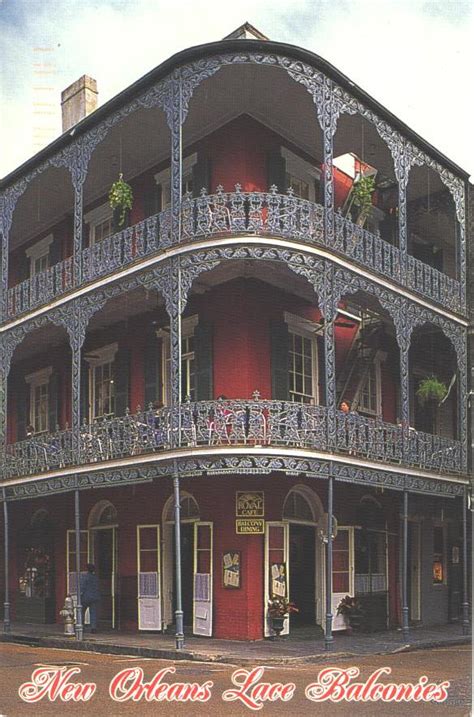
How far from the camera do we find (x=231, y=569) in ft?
56.6

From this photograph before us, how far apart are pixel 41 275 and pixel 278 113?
19.7 ft

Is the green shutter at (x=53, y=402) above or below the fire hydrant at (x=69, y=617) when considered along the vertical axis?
above

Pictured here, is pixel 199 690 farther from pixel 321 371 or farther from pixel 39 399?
pixel 39 399

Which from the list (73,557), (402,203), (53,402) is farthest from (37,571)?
(402,203)

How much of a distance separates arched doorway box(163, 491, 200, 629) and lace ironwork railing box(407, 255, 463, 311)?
592 centimetres

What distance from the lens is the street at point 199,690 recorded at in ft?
30.0

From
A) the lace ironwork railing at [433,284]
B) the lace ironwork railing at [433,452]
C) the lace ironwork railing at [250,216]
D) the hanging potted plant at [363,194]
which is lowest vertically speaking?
the lace ironwork railing at [433,452]

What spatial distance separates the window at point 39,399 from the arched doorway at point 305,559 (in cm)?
732

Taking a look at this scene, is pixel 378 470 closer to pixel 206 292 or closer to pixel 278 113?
pixel 206 292

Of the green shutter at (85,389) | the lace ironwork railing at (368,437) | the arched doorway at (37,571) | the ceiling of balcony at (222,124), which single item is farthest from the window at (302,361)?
the arched doorway at (37,571)

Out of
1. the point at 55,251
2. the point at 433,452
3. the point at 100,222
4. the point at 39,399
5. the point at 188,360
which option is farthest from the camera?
the point at 39,399

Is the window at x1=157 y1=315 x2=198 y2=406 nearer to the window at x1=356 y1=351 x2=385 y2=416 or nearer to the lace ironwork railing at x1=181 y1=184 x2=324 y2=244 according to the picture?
the lace ironwork railing at x1=181 y1=184 x2=324 y2=244

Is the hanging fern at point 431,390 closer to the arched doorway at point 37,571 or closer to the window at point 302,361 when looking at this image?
the window at point 302,361

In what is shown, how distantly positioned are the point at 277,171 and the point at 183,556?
7.39 meters
